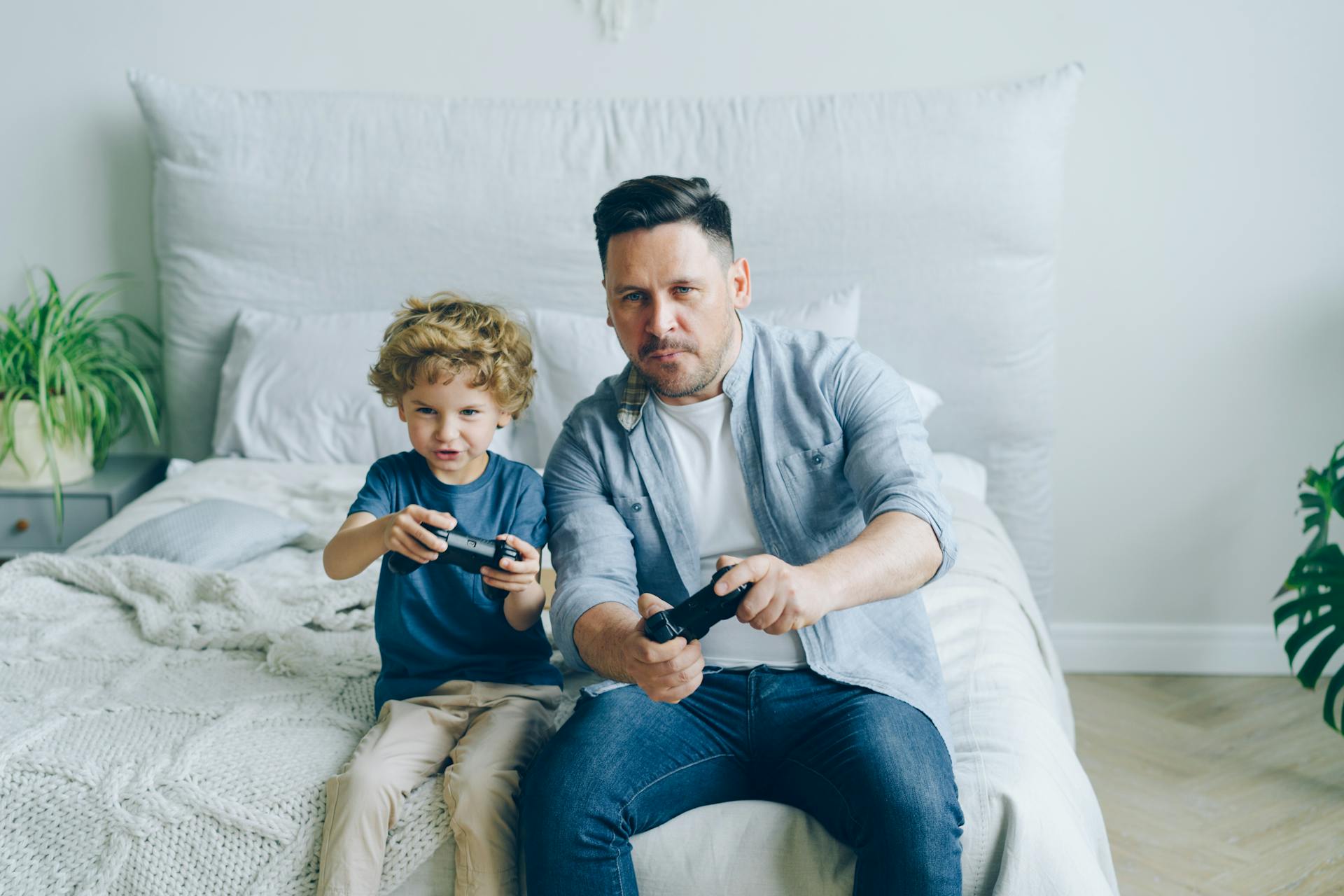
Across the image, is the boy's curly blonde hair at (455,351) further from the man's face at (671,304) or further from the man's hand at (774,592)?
the man's hand at (774,592)

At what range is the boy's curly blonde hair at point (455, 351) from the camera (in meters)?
1.34

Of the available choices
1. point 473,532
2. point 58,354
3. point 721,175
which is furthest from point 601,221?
point 58,354

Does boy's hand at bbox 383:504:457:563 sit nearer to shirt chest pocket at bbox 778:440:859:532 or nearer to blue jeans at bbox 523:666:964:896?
blue jeans at bbox 523:666:964:896

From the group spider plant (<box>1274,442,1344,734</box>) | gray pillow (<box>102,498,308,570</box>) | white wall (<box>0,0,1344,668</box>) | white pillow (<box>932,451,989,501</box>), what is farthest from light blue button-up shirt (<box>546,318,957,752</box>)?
white wall (<box>0,0,1344,668</box>)

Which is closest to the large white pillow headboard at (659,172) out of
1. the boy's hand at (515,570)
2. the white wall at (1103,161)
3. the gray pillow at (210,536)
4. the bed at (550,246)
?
the bed at (550,246)

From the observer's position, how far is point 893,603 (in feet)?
4.52

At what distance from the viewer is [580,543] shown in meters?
1.37

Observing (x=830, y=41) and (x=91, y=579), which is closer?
(x=91, y=579)

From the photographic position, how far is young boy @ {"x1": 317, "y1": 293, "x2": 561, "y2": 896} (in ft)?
4.02

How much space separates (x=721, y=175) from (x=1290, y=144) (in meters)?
1.33

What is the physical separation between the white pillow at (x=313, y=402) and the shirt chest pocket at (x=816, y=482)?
1095 mm

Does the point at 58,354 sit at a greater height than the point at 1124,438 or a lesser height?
greater

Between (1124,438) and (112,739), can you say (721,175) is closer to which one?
(1124,438)

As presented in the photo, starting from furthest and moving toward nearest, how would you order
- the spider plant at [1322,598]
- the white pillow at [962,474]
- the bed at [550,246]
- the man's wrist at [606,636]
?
the bed at [550,246]
the white pillow at [962,474]
the spider plant at [1322,598]
the man's wrist at [606,636]
